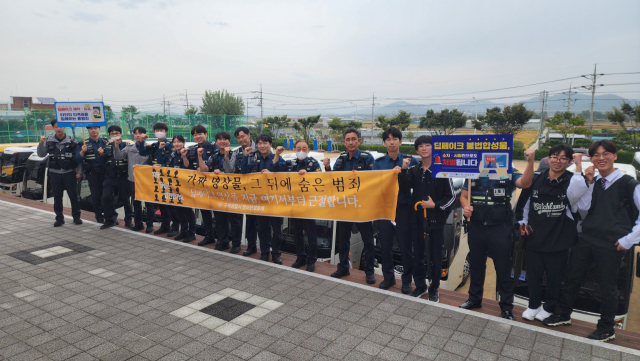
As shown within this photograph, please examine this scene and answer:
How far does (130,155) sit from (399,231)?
575cm

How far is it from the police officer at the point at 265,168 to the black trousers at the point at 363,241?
44.5 inches

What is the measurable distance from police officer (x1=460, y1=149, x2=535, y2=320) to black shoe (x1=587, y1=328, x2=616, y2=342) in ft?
2.51

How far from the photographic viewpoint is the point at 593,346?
3809mm

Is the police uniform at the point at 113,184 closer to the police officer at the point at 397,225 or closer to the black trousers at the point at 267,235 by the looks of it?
the black trousers at the point at 267,235

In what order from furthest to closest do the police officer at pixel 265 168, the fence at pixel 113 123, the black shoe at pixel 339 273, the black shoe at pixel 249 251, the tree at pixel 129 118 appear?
the tree at pixel 129 118, the fence at pixel 113 123, the black shoe at pixel 249 251, the police officer at pixel 265 168, the black shoe at pixel 339 273

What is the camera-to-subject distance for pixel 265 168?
6.36 m

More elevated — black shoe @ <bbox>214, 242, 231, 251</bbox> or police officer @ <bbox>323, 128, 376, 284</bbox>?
police officer @ <bbox>323, 128, 376, 284</bbox>

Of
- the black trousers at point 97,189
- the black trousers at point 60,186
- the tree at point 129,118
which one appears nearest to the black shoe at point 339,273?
the black trousers at point 97,189

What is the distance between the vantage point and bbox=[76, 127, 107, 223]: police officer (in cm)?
801

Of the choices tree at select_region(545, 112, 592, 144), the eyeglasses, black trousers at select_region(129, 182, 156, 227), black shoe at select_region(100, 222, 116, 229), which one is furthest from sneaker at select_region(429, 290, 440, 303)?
tree at select_region(545, 112, 592, 144)

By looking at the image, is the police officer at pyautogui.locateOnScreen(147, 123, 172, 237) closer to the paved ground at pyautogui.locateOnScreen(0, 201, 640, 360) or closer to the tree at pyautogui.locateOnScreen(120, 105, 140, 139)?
the paved ground at pyautogui.locateOnScreen(0, 201, 640, 360)

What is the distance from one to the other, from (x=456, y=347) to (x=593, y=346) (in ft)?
4.37

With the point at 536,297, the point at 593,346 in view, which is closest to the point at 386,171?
the point at 536,297

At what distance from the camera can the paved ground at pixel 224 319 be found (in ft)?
A: 12.3
